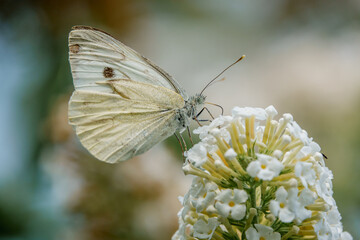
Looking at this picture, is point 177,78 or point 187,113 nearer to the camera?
point 187,113

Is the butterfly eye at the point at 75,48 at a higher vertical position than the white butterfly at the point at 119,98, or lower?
higher

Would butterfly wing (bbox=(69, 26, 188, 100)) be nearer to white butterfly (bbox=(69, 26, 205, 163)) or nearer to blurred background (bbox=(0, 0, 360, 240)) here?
white butterfly (bbox=(69, 26, 205, 163))

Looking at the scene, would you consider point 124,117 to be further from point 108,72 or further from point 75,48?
point 75,48

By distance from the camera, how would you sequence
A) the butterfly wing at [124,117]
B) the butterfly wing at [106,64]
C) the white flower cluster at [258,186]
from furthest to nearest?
the butterfly wing at [106,64] < the butterfly wing at [124,117] < the white flower cluster at [258,186]

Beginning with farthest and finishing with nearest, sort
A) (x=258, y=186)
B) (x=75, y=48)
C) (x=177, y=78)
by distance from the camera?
(x=177, y=78), (x=75, y=48), (x=258, y=186)

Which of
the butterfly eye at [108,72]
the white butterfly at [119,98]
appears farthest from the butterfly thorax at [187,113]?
the butterfly eye at [108,72]

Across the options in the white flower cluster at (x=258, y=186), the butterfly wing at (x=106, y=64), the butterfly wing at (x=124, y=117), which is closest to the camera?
the white flower cluster at (x=258, y=186)

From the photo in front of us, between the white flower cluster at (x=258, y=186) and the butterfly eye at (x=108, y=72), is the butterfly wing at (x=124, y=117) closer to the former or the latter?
the butterfly eye at (x=108, y=72)

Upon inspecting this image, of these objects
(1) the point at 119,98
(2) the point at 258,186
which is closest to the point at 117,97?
(1) the point at 119,98
